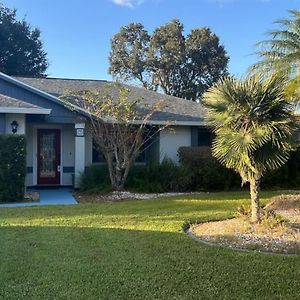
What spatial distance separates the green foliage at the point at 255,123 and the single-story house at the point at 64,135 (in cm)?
764

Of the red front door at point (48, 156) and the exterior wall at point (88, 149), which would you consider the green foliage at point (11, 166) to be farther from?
the exterior wall at point (88, 149)

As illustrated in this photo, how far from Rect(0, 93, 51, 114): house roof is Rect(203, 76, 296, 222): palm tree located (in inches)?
282

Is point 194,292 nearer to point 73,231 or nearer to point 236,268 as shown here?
point 236,268

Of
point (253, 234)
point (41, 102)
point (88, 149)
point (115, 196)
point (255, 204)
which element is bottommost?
point (253, 234)

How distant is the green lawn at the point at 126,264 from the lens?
4.96 m

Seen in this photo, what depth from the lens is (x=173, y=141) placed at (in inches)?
683

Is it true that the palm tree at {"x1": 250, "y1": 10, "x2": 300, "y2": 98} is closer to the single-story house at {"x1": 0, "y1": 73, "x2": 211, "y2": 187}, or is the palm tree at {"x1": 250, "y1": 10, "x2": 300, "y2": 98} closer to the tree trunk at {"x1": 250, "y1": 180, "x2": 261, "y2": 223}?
the single-story house at {"x1": 0, "y1": 73, "x2": 211, "y2": 187}

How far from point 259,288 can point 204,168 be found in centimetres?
1013

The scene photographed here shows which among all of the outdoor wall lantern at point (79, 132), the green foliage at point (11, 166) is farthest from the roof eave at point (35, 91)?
the green foliage at point (11, 166)

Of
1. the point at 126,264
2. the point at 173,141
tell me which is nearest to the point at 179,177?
the point at 173,141

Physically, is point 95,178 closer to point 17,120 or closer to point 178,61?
point 17,120

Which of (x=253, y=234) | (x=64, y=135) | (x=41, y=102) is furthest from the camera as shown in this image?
(x=64, y=135)

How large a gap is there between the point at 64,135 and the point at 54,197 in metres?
4.02

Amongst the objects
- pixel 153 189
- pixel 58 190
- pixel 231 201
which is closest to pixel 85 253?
pixel 231 201
